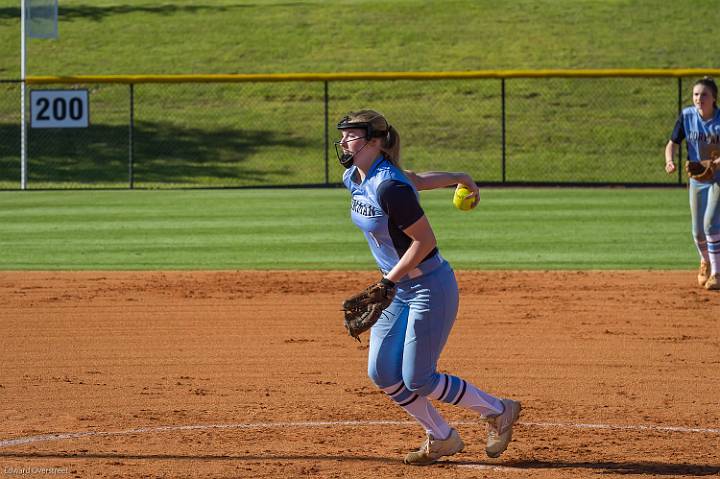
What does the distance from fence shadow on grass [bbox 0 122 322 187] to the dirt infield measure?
53.0 ft

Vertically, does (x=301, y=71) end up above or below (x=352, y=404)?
above

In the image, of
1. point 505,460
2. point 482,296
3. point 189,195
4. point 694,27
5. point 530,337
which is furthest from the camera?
point 694,27

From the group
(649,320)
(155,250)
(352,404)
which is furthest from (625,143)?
(352,404)

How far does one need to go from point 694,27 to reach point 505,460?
37780mm

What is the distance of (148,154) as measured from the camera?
104 ft

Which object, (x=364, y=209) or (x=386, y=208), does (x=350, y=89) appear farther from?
(x=386, y=208)

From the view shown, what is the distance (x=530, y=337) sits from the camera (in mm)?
10125

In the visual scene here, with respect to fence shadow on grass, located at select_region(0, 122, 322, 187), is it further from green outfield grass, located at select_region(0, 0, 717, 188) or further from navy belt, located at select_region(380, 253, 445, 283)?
navy belt, located at select_region(380, 253, 445, 283)

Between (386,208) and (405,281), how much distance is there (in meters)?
0.47

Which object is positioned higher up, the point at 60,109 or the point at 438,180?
the point at 60,109

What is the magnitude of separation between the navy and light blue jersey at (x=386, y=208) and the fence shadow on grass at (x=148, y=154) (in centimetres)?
2216

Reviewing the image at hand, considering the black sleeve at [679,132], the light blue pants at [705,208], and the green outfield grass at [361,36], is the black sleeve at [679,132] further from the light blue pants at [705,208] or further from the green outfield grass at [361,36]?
the green outfield grass at [361,36]

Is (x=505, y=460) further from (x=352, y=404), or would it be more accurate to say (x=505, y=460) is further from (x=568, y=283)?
(x=568, y=283)

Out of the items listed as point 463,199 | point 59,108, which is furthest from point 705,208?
point 59,108
